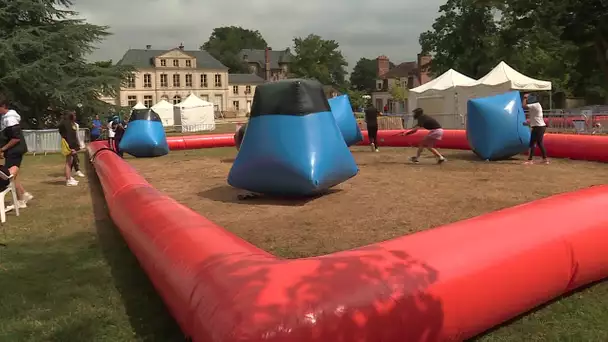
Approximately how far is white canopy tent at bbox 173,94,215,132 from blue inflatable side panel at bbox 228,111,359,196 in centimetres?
3358

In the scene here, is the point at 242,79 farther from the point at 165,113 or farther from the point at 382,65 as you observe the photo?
the point at 165,113

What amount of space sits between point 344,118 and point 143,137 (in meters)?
6.66

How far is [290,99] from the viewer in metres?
7.79

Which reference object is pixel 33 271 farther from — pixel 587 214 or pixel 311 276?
pixel 587 214

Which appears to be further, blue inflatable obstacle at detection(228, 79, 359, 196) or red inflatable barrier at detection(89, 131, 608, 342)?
blue inflatable obstacle at detection(228, 79, 359, 196)

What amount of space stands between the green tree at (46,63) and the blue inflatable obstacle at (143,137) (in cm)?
1032

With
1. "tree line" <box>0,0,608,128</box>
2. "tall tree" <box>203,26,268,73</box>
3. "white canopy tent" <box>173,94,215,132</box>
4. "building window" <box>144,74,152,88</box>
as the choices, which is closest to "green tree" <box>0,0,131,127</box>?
"tree line" <box>0,0,608,128</box>

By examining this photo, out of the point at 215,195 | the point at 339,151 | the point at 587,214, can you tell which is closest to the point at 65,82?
the point at 215,195

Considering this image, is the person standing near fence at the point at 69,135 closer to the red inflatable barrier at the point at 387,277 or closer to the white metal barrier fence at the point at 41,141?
the red inflatable barrier at the point at 387,277

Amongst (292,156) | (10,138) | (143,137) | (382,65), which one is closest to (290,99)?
(292,156)

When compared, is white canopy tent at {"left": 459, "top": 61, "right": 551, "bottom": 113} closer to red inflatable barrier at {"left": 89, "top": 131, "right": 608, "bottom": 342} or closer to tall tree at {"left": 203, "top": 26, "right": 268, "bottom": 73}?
red inflatable barrier at {"left": 89, "top": 131, "right": 608, "bottom": 342}

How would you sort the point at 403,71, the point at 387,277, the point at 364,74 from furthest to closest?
the point at 364,74 < the point at 403,71 < the point at 387,277

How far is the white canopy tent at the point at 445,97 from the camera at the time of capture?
2536cm

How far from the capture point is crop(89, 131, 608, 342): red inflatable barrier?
2.73 metres
